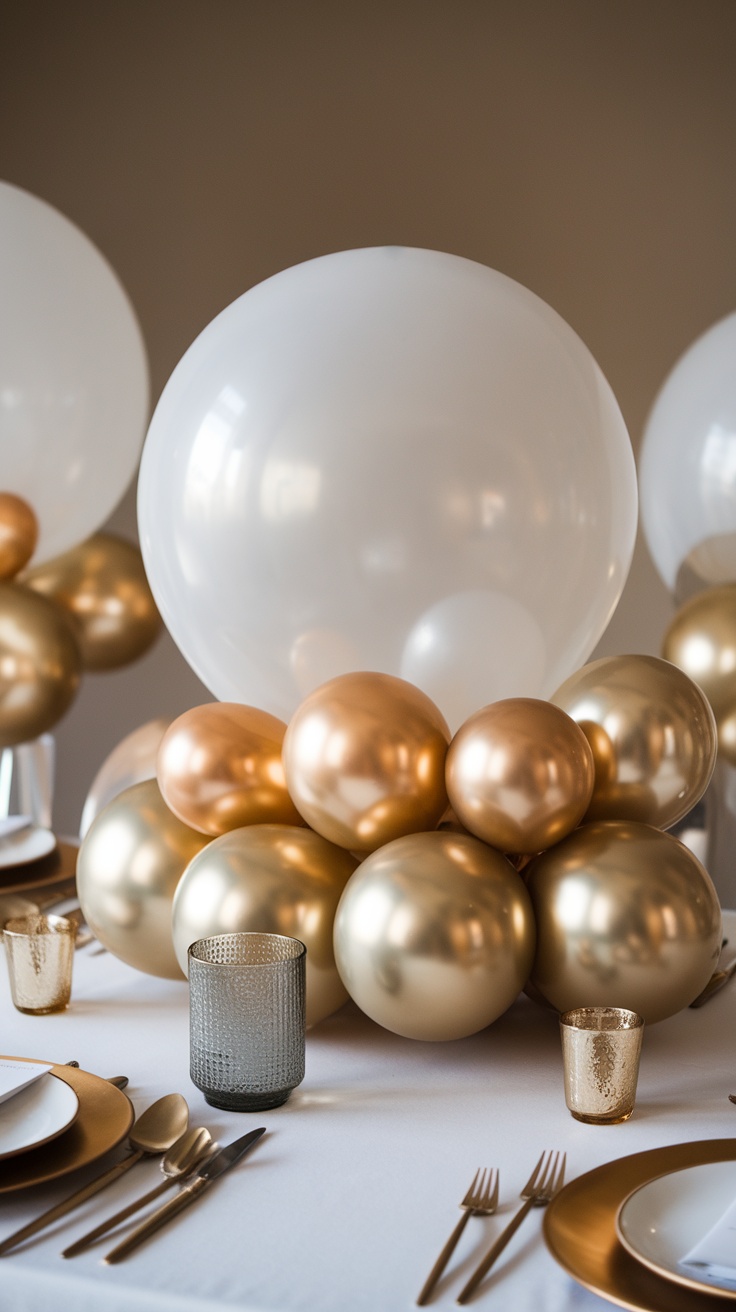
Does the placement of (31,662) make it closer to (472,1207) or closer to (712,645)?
(712,645)

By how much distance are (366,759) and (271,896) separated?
0.12 meters

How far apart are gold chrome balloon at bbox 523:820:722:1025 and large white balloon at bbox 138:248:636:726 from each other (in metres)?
0.23

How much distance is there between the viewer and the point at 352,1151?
2.48 feet

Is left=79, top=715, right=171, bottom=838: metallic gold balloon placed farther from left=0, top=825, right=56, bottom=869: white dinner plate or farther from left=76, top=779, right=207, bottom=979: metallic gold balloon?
left=76, top=779, right=207, bottom=979: metallic gold balloon

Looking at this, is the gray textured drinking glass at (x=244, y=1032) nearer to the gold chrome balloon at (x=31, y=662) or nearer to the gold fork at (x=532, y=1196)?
the gold fork at (x=532, y=1196)

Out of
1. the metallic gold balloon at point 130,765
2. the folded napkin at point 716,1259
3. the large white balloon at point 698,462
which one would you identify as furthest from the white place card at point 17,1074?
the large white balloon at point 698,462

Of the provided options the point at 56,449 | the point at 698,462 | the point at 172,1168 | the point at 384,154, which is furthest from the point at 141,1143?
the point at 384,154

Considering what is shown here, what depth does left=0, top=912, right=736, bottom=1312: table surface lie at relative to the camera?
0.60 meters

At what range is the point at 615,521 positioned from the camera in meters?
1.12

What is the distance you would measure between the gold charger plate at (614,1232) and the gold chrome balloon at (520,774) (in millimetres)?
246

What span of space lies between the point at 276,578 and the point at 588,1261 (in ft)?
2.07

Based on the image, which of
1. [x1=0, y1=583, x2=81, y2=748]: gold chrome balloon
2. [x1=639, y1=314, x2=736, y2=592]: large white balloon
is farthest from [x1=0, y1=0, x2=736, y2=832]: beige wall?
[x1=0, y1=583, x2=81, y2=748]: gold chrome balloon

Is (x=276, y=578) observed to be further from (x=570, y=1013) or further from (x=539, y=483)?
(x=570, y=1013)

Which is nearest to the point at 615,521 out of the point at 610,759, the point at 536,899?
the point at 610,759
